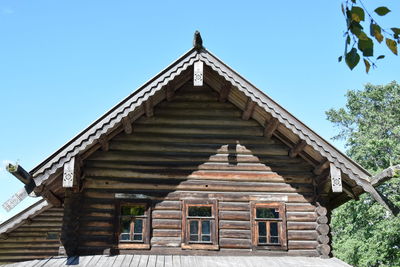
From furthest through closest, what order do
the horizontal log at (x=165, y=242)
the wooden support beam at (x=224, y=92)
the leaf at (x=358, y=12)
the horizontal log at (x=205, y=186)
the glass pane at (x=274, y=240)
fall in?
the wooden support beam at (x=224, y=92), the horizontal log at (x=205, y=186), the glass pane at (x=274, y=240), the horizontal log at (x=165, y=242), the leaf at (x=358, y=12)

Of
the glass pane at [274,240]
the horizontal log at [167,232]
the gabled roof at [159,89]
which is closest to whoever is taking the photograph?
the gabled roof at [159,89]

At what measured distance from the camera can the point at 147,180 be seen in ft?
42.7

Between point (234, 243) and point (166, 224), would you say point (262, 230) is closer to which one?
point (234, 243)

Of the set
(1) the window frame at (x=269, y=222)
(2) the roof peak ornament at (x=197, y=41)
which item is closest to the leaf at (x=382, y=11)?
(2) the roof peak ornament at (x=197, y=41)

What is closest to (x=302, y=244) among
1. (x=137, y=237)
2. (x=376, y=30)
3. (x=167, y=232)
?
(x=167, y=232)

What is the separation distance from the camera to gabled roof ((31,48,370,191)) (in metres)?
11.4

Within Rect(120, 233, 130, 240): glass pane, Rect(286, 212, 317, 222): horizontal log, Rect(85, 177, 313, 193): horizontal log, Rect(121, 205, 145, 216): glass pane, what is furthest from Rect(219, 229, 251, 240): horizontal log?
Rect(120, 233, 130, 240): glass pane

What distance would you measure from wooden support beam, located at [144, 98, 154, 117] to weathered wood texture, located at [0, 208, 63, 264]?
9050mm

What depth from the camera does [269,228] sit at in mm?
12828

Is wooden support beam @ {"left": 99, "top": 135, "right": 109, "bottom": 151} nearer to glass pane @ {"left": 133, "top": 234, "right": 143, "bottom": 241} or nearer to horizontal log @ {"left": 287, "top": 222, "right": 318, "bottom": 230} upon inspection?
glass pane @ {"left": 133, "top": 234, "right": 143, "bottom": 241}

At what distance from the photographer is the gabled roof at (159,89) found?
37.4 ft

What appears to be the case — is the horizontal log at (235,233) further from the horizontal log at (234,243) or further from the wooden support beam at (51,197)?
the wooden support beam at (51,197)

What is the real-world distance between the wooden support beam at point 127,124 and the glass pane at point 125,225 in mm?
2560

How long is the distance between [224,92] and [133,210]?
4387 millimetres
